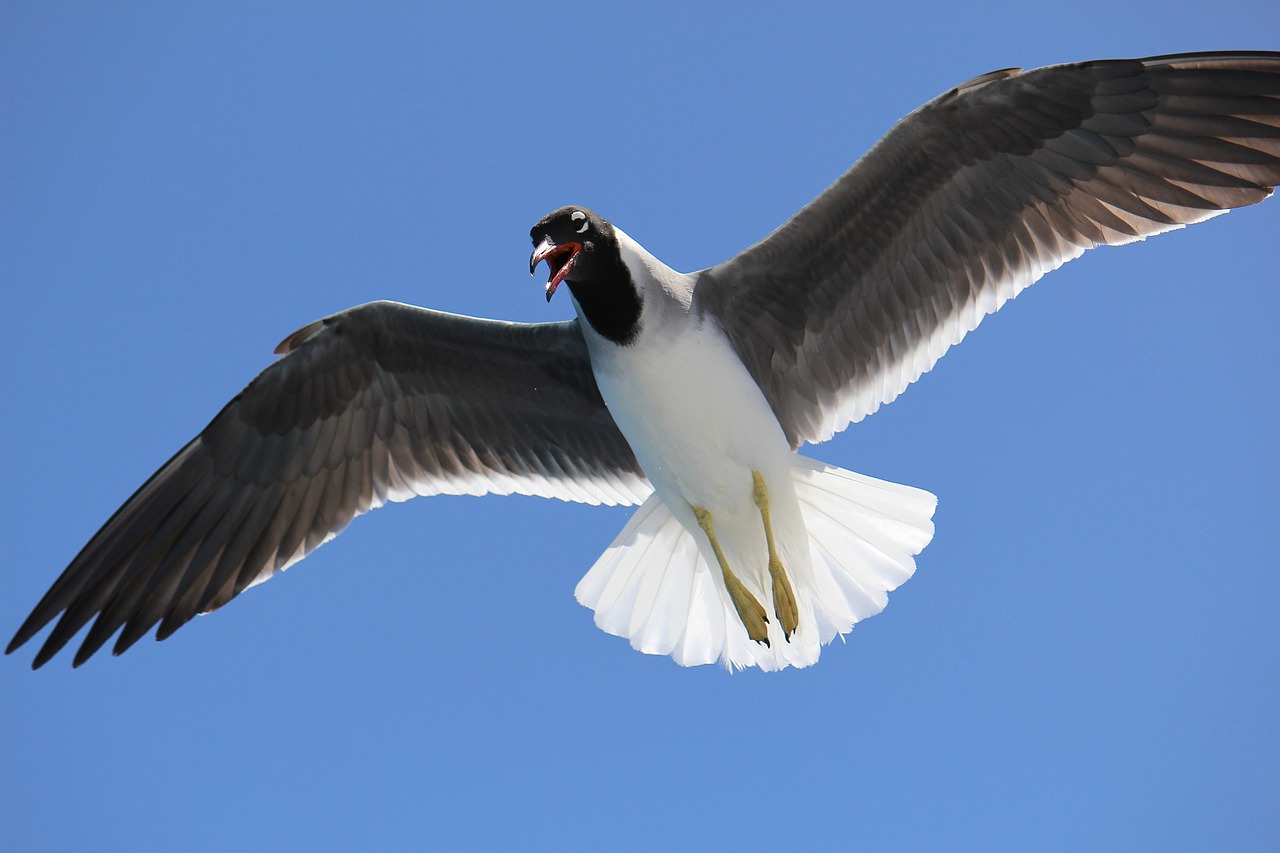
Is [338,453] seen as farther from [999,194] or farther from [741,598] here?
[999,194]

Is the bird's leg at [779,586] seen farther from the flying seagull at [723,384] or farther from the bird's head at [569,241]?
the bird's head at [569,241]

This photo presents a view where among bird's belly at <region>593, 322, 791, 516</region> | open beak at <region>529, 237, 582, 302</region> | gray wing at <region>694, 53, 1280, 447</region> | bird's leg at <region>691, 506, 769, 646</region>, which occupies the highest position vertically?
gray wing at <region>694, 53, 1280, 447</region>

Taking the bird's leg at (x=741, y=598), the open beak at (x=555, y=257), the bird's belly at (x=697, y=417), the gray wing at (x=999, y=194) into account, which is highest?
the gray wing at (x=999, y=194)

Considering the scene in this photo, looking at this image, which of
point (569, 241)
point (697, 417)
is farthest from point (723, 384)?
point (569, 241)

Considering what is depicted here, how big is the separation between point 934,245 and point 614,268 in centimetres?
138

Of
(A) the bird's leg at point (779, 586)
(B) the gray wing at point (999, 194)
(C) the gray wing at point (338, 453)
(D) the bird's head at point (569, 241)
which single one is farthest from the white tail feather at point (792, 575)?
(D) the bird's head at point (569, 241)

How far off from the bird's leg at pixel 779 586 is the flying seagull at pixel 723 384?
0.01 meters

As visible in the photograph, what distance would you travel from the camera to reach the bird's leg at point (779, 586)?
5.14 metres

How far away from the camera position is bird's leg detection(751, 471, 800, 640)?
16.9 feet

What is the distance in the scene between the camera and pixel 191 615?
17.6 ft

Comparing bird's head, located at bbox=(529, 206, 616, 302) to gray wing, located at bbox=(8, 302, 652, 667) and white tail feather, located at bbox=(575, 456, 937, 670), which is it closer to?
gray wing, located at bbox=(8, 302, 652, 667)

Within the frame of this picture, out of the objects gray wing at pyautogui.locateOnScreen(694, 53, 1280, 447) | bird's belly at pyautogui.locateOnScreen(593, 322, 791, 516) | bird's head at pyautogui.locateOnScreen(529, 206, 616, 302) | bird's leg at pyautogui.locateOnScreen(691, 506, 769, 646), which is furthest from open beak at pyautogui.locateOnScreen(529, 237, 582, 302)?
bird's leg at pyautogui.locateOnScreen(691, 506, 769, 646)

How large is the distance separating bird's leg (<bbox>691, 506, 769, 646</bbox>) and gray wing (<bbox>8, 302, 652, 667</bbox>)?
25.7 inches

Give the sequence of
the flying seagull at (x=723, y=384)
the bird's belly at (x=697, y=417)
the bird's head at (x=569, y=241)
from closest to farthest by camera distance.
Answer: the bird's head at (x=569, y=241), the flying seagull at (x=723, y=384), the bird's belly at (x=697, y=417)
